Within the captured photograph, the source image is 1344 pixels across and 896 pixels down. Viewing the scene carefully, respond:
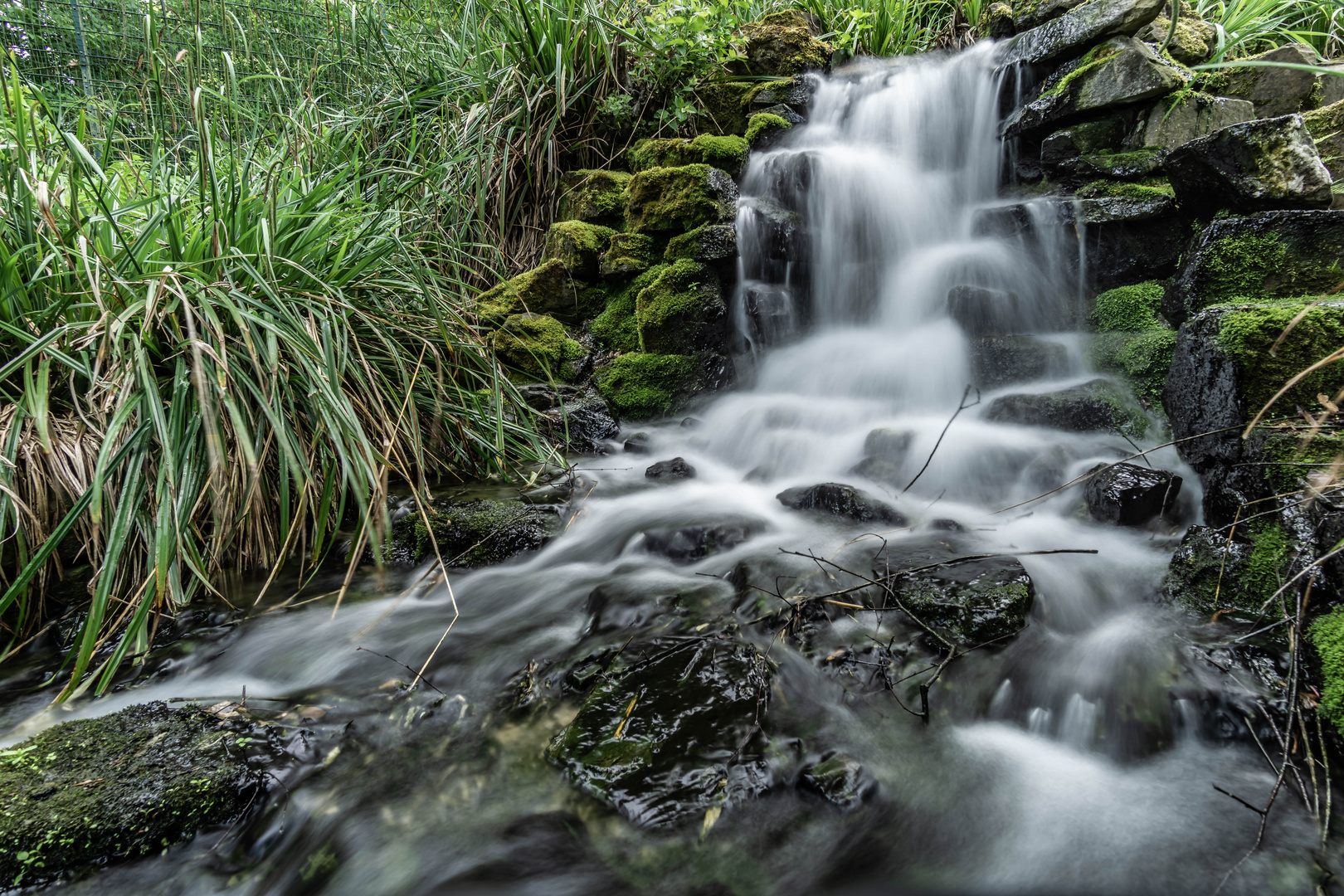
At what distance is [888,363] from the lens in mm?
4316

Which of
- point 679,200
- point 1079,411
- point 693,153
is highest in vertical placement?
point 693,153

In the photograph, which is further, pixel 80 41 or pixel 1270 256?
pixel 80 41

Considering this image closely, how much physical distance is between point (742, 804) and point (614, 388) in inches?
129

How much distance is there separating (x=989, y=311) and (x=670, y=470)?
2460 mm

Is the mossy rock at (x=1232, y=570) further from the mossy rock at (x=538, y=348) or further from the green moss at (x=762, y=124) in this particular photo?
the green moss at (x=762, y=124)

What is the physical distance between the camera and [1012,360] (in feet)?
13.1

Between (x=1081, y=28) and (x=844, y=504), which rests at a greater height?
(x=1081, y=28)

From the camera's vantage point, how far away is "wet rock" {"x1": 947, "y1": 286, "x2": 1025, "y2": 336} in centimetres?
428

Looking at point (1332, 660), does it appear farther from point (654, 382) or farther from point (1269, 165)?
point (654, 382)

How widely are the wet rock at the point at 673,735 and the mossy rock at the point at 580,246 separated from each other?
3587 mm

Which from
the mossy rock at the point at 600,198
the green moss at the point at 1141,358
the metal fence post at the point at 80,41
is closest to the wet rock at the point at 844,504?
the green moss at the point at 1141,358

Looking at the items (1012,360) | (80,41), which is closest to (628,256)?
(1012,360)

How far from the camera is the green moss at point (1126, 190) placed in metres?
3.94

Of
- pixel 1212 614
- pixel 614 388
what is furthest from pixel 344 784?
pixel 614 388
